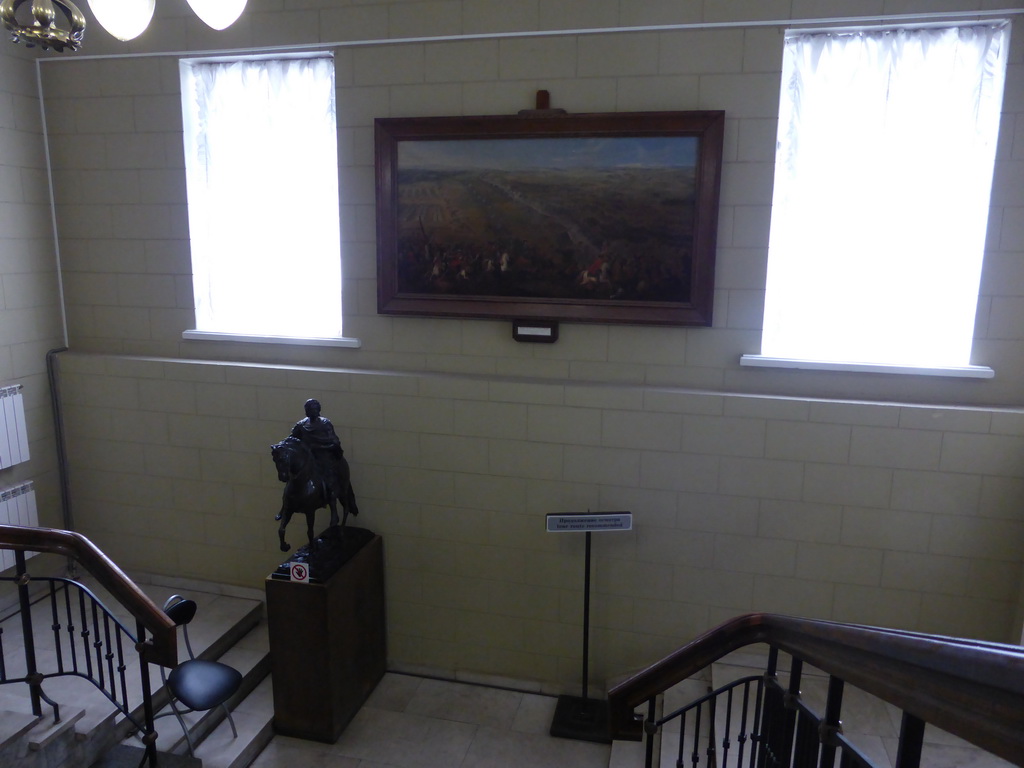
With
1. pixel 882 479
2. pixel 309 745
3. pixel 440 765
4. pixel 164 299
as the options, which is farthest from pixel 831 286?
pixel 164 299

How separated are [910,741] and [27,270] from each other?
5772mm

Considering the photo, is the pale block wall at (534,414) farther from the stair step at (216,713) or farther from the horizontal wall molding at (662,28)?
the stair step at (216,713)

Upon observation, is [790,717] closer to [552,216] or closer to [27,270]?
[552,216]

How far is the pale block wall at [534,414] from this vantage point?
4043mm

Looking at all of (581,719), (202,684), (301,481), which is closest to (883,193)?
(581,719)

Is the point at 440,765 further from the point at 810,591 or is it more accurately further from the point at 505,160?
the point at 505,160

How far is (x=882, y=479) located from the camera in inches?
161

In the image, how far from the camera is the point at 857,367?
4117mm

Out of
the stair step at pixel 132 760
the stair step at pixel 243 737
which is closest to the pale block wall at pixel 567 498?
the stair step at pixel 243 737

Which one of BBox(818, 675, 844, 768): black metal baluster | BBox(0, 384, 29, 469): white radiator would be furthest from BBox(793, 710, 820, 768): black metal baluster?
BBox(0, 384, 29, 469): white radiator

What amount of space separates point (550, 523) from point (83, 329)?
3.79m

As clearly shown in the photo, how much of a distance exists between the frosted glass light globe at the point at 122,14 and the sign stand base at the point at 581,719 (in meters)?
4.09

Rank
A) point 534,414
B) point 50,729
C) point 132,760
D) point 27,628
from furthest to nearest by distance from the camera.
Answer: point 534,414, point 132,760, point 50,729, point 27,628

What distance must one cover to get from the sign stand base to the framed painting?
95.0 inches
